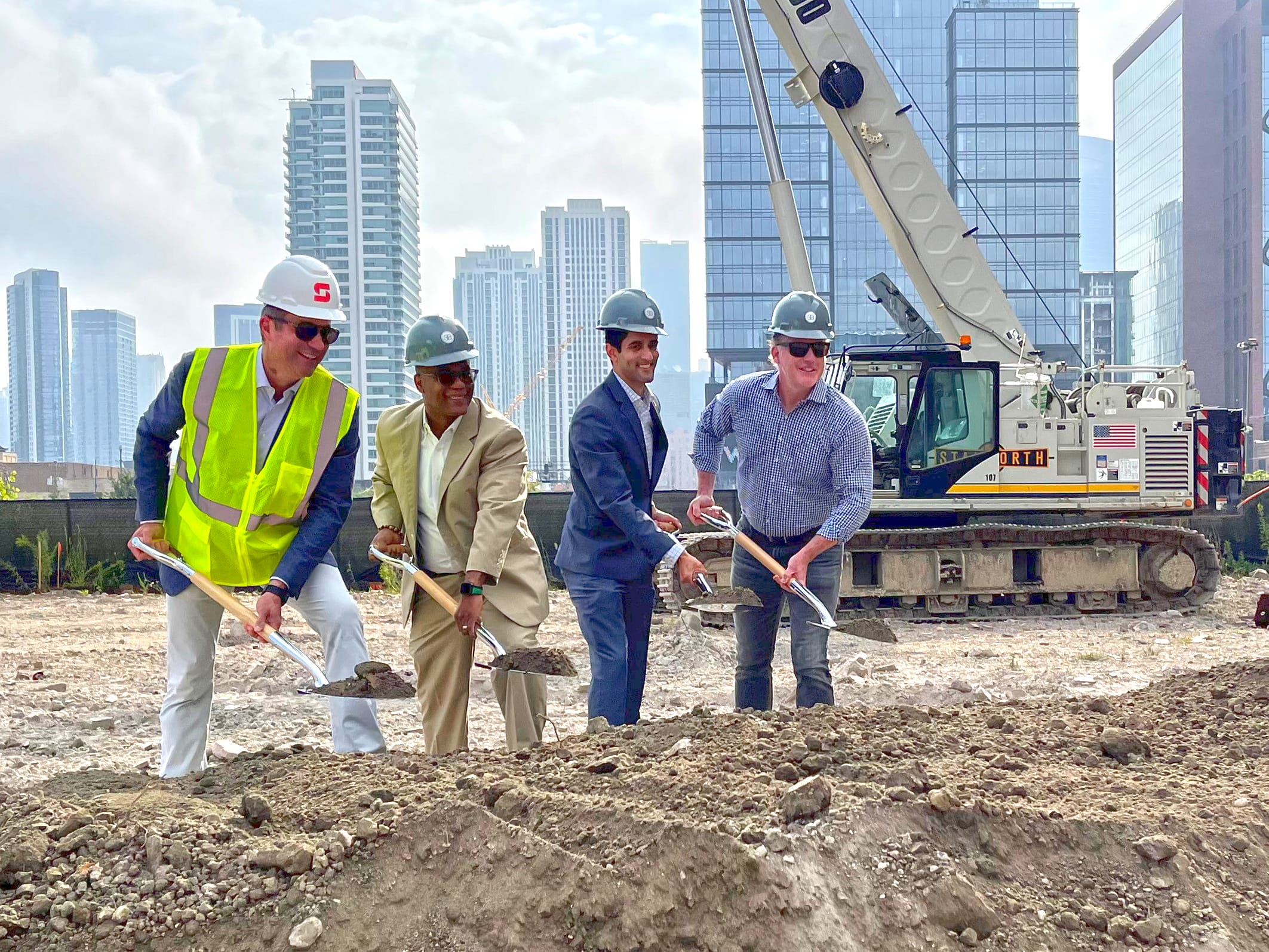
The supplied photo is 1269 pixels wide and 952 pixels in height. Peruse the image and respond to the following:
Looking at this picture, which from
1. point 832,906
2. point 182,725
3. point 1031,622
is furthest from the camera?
point 1031,622

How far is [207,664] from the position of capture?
4223 mm

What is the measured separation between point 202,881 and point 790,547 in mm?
2878

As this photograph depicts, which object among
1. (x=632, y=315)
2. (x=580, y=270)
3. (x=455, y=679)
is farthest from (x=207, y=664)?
(x=580, y=270)

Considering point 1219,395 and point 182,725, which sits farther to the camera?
point 1219,395

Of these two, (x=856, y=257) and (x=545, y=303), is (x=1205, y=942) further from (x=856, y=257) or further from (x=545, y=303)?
(x=545, y=303)

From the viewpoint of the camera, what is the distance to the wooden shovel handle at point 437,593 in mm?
4414

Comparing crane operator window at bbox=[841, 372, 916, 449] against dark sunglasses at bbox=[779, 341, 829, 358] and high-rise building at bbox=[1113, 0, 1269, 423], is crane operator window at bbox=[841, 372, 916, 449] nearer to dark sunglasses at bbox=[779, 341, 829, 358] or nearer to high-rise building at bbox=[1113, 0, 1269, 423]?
dark sunglasses at bbox=[779, 341, 829, 358]

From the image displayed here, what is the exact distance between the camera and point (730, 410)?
537 cm

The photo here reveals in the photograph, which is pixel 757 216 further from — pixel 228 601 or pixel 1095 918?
pixel 1095 918

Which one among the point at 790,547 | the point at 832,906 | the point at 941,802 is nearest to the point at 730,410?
the point at 790,547

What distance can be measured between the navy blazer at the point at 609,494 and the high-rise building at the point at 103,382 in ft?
519

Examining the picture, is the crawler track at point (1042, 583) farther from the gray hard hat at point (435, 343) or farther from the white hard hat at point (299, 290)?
the white hard hat at point (299, 290)

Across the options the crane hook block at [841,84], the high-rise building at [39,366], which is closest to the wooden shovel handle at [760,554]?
the crane hook block at [841,84]

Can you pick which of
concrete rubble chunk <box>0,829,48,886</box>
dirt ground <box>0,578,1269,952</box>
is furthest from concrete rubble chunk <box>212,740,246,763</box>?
concrete rubble chunk <box>0,829,48,886</box>
